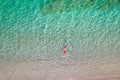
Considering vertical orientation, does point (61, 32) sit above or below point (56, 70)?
above

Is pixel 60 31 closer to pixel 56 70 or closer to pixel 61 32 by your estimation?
pixel 61 32

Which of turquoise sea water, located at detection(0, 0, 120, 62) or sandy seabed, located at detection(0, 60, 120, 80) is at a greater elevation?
turquoise sea water, located at detection(0, 0, 120, 62)

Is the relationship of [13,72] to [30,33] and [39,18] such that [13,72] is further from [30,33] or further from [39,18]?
[39,18]

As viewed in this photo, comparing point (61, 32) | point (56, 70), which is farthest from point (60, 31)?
point (56, 70)

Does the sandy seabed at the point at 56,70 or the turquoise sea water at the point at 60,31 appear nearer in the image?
the sandy seabed at the point at 56,70

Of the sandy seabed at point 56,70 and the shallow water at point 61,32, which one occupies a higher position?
the shallow water at point 61,32
